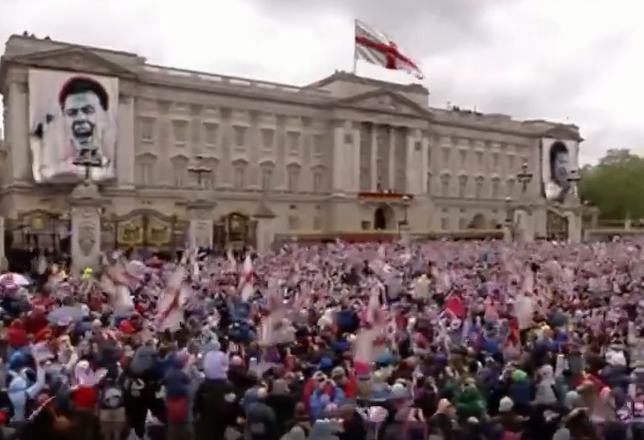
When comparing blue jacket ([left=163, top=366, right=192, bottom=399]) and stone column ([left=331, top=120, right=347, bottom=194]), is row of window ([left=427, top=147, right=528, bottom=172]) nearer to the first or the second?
stone column ([left=331, top=120, right=347, bottom=194])

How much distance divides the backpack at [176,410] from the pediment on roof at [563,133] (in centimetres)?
8545

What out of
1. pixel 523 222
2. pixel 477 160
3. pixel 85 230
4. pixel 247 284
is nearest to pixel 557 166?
pixel 477 160

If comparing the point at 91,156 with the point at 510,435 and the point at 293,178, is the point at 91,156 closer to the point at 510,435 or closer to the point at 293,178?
the point at 293,178

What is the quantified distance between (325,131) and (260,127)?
6.69 meters

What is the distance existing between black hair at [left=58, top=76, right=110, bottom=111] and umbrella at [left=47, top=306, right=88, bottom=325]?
43.8m

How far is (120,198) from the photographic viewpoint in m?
59.9

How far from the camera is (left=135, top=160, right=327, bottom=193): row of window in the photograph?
62938 mm

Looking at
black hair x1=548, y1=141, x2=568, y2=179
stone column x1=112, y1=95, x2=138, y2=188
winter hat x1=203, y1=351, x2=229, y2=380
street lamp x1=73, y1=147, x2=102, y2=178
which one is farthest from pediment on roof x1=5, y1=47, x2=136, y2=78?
black hair x1=548, y1=141, x2=568, y2=179

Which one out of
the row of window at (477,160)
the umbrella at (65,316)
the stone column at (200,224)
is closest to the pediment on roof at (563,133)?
the row of window at (477,160)

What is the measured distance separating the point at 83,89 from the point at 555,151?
177 ft

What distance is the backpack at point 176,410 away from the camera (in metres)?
9.93

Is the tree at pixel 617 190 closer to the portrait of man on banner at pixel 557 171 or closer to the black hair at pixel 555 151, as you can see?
the portrait of man on banner at pixel 557 171

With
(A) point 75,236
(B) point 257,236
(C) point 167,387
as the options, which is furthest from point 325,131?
(C) point 167,387

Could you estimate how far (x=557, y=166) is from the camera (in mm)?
90875
